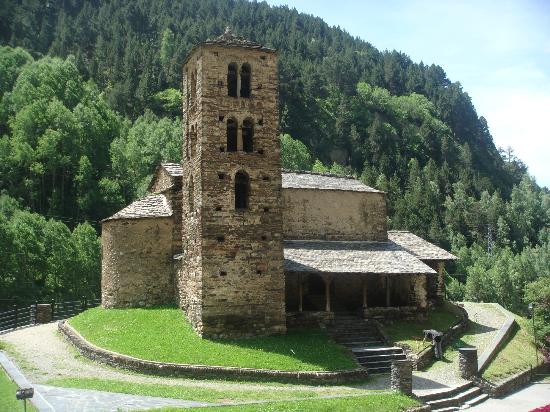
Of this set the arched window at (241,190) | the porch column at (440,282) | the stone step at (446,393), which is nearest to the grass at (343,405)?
the stone step at (446,393)

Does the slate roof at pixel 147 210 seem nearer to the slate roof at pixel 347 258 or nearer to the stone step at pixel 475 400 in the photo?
the slate roof at pixel 347 258

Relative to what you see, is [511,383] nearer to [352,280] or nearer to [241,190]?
[352,280]

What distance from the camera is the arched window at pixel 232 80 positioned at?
26734 millimetres

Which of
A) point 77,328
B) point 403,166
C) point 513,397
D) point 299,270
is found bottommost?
point 513,397

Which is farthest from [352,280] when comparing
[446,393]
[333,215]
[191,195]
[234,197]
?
[446,393]

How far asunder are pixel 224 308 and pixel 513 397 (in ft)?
39.9

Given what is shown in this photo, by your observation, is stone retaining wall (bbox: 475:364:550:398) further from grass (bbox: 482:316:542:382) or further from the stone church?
the stone church

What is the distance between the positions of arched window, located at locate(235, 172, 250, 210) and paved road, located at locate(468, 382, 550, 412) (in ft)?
39.9

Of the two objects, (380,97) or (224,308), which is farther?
(380,97)

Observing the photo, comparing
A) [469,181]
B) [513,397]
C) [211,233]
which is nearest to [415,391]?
[513,397]

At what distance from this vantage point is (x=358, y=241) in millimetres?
34250

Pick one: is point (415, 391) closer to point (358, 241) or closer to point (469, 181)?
point (358, 241)

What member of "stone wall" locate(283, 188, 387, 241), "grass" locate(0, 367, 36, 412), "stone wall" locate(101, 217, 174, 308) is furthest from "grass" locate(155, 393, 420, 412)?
"stone wall" locate(283, 188, 387, 241)

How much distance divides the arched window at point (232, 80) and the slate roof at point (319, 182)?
7.81m
